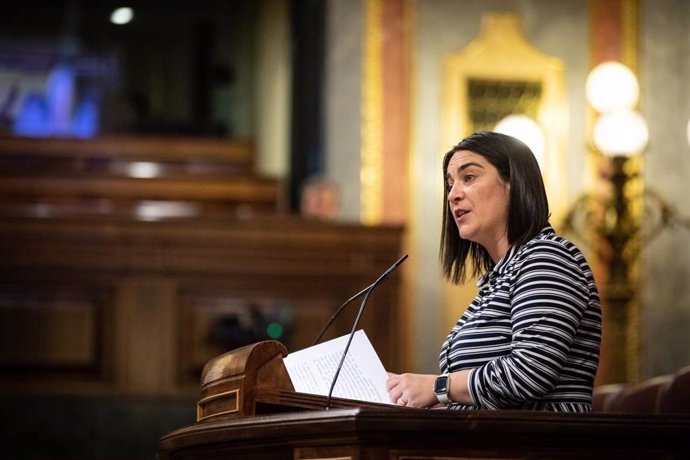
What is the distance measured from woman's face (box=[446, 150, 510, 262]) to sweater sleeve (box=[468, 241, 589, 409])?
0.19 m

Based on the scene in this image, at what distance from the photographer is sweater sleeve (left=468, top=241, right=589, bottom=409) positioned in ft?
6.89

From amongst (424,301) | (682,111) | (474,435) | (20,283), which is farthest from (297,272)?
(474,435)

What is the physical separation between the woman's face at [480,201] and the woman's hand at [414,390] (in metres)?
0.32

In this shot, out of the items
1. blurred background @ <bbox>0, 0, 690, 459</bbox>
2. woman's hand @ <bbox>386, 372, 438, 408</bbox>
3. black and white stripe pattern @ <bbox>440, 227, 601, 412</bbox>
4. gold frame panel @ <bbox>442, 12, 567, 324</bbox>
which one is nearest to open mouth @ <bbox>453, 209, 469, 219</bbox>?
black and white stripe pattern @ <bbox>440, 227, 601, 412</bbox>

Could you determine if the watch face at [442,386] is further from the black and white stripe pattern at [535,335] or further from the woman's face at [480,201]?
the woman's face at [480,201]

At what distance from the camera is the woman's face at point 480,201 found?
2363 millimetres

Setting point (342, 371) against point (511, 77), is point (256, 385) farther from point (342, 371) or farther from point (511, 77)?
point (511, 77)

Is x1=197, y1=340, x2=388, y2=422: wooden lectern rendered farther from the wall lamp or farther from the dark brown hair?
the wall lamp

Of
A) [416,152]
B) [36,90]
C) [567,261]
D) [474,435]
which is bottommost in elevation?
[474,435]

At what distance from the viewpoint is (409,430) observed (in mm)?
1876

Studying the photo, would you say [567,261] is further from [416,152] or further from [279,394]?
[416,152]

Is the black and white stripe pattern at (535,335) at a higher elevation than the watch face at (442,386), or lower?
higher

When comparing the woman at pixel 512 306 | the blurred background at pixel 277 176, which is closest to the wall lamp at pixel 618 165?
the blurred background at pixel 277 176

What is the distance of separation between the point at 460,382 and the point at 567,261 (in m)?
0.27
